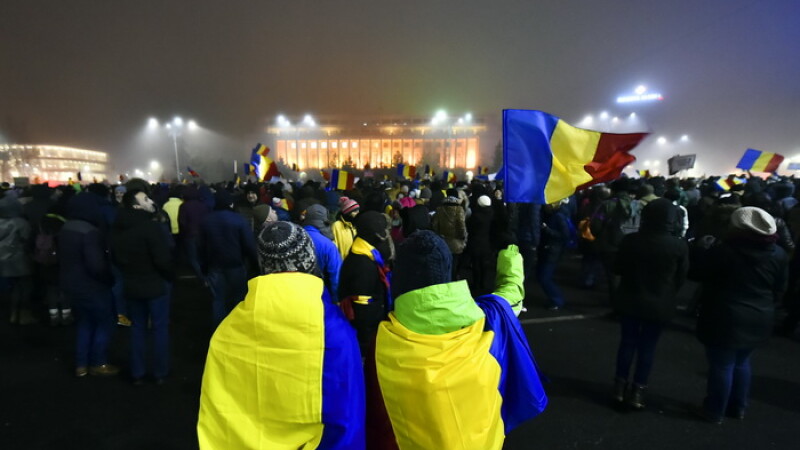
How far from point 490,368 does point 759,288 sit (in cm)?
302

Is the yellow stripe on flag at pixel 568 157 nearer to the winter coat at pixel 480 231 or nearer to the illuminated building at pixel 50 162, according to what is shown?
the winter coat at pixel 480 231

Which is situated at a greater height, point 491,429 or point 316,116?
point 316,116

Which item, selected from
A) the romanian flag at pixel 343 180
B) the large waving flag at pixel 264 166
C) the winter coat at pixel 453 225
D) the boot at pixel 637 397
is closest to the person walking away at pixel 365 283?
the boot at pixel 637 397

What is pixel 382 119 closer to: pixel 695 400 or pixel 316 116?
pixel 316 116

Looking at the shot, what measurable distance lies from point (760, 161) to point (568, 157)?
14132 mm

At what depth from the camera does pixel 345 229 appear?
16.3ft

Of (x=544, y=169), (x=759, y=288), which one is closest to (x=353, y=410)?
(x=544, y=169)

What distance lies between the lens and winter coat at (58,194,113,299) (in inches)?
154

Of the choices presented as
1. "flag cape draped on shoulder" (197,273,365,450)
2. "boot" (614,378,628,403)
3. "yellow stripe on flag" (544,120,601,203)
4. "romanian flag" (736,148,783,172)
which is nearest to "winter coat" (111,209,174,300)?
"flag cape draped on shoulder" (197,273,365,450)

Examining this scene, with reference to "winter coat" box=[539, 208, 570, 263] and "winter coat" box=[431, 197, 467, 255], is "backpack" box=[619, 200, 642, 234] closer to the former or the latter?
"winter coat" box=[539, 208, 570, 263]

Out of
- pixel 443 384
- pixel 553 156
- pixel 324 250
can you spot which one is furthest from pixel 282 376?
pixel 553 156

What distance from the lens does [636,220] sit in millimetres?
6273

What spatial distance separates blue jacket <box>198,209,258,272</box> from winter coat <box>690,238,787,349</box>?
447 cm

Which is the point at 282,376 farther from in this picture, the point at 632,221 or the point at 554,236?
the point at 632,221
